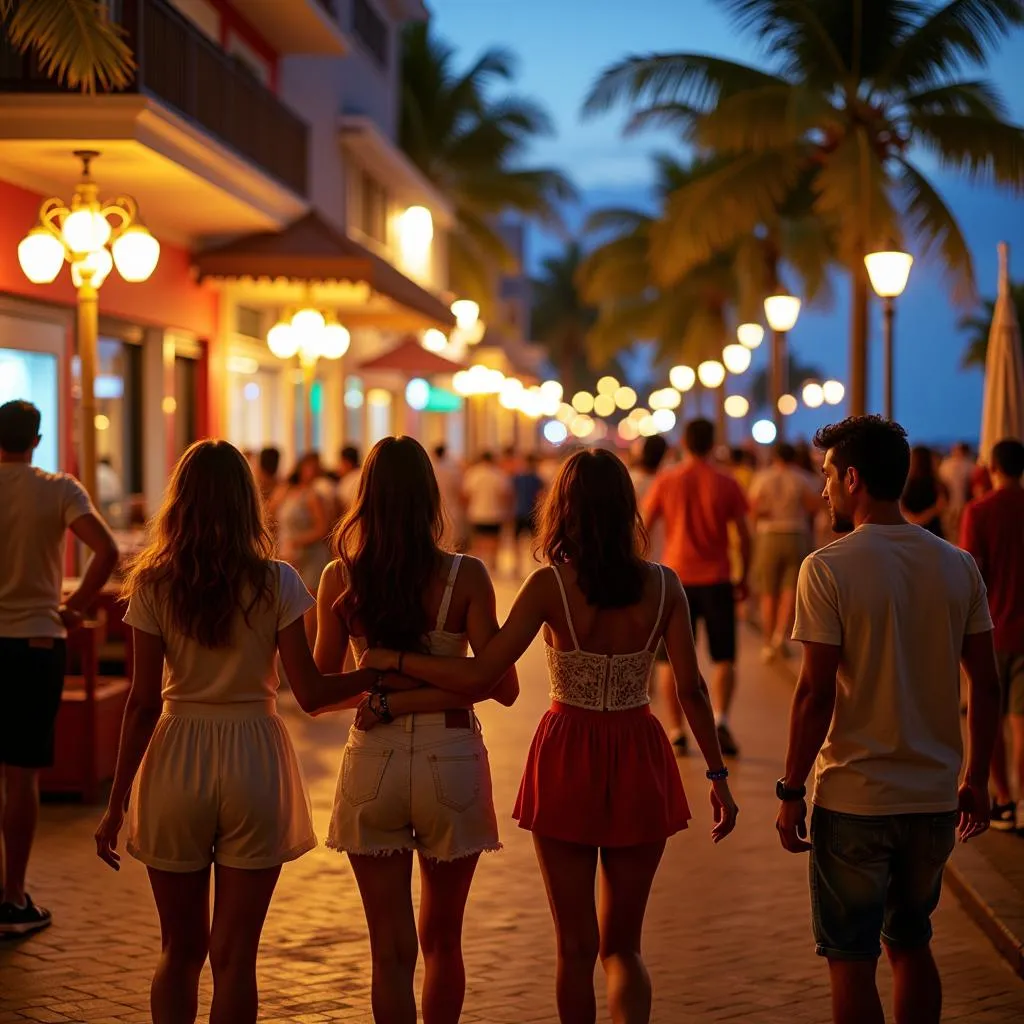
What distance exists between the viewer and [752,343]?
34.4m

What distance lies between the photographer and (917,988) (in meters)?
4.57

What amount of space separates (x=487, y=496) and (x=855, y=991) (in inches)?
815

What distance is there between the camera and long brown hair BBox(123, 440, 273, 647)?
4590 millimetres

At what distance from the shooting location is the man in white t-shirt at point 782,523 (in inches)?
615

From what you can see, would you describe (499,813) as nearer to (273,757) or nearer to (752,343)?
(273,757)

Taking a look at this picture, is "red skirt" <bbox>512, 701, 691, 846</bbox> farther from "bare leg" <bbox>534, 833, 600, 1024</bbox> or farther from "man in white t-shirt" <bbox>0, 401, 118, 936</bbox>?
"man in white t-shirt" <bbox>0, 401, 118, 936</bbox>

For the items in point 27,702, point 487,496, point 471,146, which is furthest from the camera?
point 471,146

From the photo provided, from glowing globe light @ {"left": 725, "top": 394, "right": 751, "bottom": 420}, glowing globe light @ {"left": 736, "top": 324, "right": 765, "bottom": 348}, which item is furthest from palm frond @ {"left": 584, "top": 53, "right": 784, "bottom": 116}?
glowing globe light @ {"left": 725, "top": 394, "right": 751, "bottom": 420}

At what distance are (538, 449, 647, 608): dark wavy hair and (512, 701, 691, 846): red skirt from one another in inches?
14.0

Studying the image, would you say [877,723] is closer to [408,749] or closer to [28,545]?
[408,749]

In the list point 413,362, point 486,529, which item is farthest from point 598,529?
point 413,362

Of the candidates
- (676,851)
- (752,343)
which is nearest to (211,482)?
(676,851)

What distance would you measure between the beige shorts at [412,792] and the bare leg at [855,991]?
1022 millimetres

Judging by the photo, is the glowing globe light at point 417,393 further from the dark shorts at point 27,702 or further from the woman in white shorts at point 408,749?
the woman in white shorts at point 408,749
